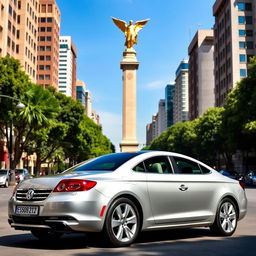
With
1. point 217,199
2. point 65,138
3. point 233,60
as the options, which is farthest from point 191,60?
point 217,199

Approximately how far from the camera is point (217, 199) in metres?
7.83

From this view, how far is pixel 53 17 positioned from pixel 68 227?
325 feet

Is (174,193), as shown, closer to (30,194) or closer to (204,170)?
(204,170)

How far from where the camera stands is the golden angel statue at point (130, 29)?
49.9 meters

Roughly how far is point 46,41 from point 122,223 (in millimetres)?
98762

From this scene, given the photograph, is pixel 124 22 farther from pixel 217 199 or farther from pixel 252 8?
pixel 217 199

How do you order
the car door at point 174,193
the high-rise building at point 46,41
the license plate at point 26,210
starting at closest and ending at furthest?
the license plate at point 26,210 → the car door at point 174,193 → the high-rise building at point 46,41

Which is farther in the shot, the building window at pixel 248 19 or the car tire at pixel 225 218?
the building window at pixel 248 19

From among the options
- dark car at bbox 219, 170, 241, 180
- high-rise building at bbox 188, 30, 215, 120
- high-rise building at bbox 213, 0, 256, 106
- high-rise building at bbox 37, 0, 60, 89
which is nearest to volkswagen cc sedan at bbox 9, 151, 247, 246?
dark car at bbox 219, 170, 241, 180

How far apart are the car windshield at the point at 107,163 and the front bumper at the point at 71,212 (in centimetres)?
80

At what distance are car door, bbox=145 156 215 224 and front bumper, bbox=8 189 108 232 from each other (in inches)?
40.1

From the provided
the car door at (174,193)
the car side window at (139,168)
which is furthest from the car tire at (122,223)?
the car side window at (139,168)

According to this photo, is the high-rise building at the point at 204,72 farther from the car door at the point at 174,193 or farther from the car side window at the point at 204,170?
the car door at the point at 174,193

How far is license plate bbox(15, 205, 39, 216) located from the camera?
20.7 ft
